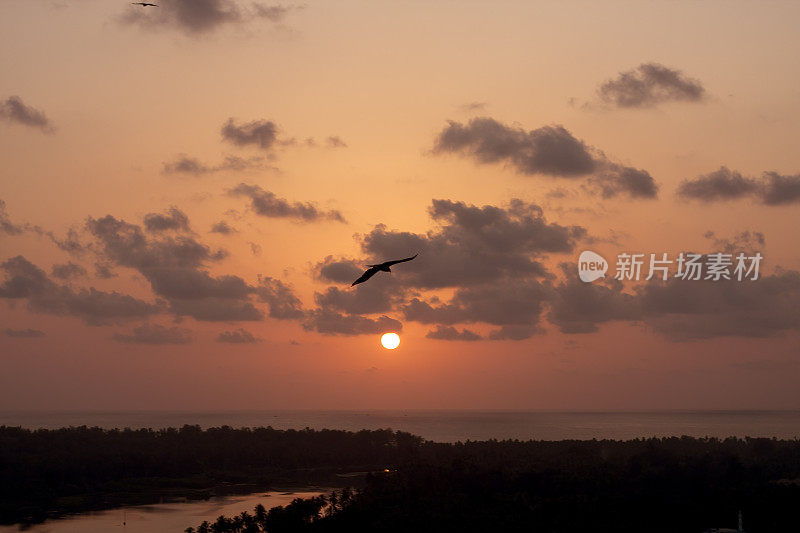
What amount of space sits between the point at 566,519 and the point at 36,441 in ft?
456

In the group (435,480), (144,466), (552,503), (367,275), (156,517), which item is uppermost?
(367,275)

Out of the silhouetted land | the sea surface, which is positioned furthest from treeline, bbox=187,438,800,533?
the sea surface

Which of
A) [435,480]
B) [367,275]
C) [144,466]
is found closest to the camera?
[367,275]

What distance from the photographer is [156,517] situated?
121 m

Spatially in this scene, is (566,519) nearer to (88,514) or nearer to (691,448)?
(88,514)

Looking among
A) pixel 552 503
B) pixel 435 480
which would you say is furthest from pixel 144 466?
pixel 552 503

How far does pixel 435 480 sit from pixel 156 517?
1862 inches

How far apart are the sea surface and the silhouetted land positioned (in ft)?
24.2

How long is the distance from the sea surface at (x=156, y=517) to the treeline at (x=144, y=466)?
218 inches

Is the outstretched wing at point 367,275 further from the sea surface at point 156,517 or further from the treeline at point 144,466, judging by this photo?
the treeline at point 144,466

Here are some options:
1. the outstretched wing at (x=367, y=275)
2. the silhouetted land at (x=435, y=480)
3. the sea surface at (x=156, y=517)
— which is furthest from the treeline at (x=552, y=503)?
the outstretched wing at (x=367, y=275)

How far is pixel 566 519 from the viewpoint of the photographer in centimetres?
7512

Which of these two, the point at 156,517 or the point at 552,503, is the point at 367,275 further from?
the point at 156,517

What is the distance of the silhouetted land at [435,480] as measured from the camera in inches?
3051
